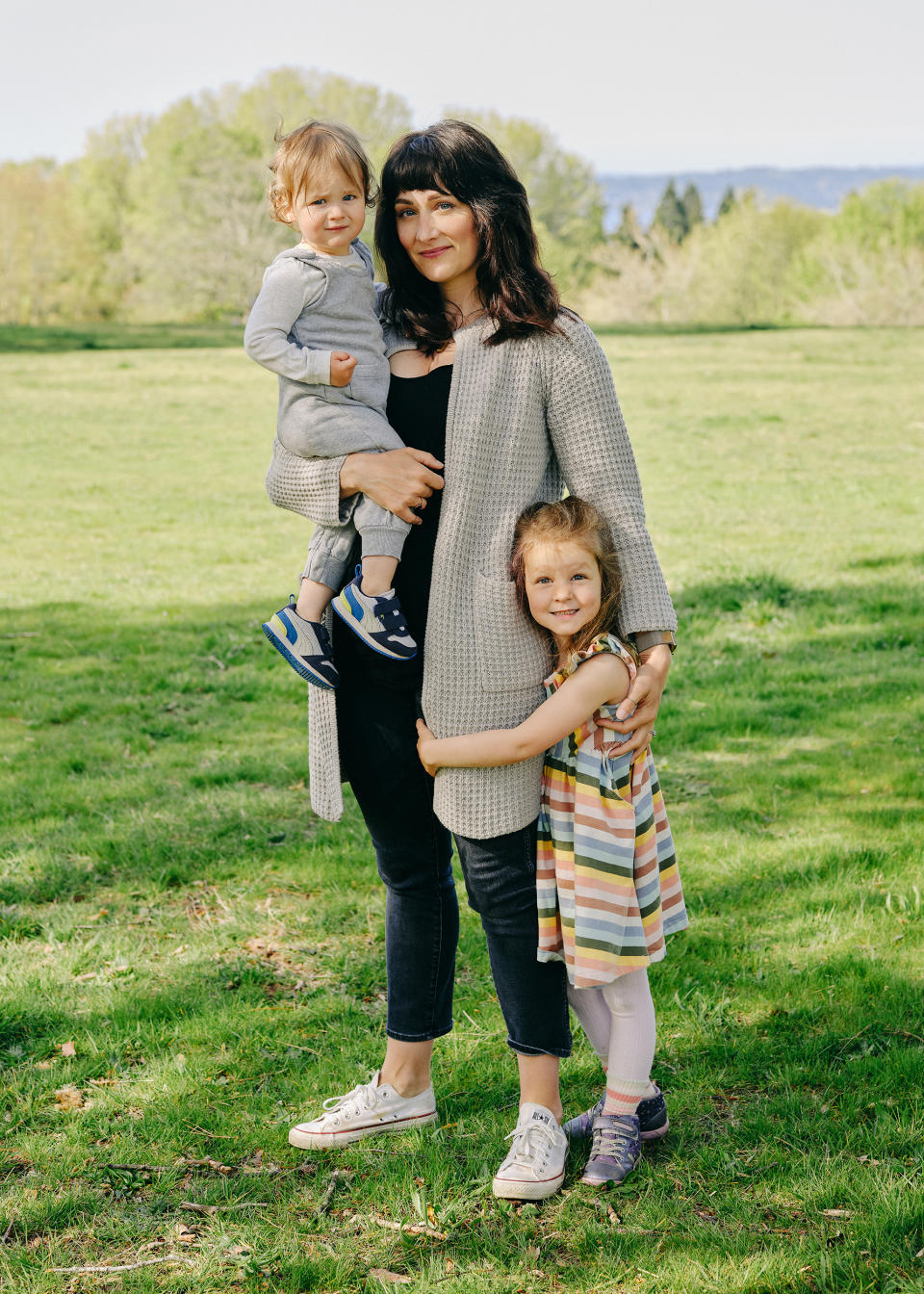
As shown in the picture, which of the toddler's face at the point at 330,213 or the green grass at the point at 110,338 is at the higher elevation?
the green grass at the point at 110,338

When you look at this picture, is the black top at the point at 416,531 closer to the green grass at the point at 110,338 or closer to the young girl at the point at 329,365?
the young girl at the point at 329,365

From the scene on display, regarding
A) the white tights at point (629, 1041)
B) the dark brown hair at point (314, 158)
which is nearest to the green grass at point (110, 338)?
the dark brown hair at point (314, 158)

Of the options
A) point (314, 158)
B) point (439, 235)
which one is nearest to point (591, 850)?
point (439, 235)

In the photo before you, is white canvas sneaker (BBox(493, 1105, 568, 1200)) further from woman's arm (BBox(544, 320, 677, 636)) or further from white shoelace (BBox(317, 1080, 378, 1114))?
woman's arm (BBox(544, 320, 677, 636))

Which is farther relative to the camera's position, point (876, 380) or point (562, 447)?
point (876, 380)

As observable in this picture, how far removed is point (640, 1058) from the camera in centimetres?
273

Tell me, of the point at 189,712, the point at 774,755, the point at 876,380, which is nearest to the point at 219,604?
the point at 189,712

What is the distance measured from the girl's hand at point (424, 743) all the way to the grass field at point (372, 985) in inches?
37.3

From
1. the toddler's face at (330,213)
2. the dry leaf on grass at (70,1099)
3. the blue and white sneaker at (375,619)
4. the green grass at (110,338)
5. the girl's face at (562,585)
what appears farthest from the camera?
the green grass at (110,338)

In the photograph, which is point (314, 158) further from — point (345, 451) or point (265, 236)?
point (265, 236)

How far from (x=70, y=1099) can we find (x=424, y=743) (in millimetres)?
1434

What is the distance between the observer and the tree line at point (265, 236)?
151ft

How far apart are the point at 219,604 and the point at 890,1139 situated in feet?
22.2

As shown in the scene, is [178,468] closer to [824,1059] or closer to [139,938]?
[139,938]
